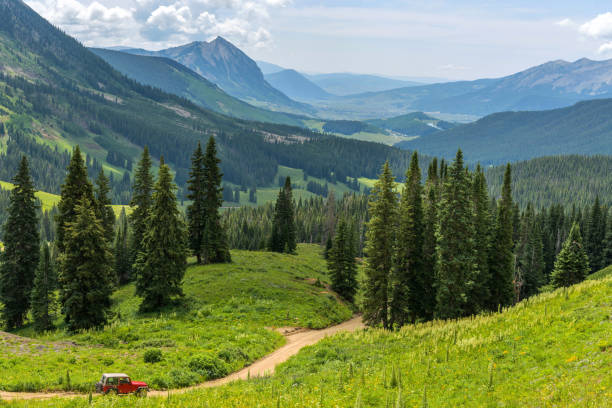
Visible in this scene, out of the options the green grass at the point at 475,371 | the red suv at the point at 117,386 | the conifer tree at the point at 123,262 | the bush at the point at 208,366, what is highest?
the green grass at the point at 475,371

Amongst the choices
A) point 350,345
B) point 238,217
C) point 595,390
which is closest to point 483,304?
point 350,345

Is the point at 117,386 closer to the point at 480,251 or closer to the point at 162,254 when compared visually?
the point at 162,254

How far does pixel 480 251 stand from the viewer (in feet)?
153

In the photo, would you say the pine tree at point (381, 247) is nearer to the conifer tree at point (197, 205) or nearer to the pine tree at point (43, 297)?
the conifer tree at point (197, 205)

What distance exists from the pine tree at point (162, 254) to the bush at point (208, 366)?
1724 cm

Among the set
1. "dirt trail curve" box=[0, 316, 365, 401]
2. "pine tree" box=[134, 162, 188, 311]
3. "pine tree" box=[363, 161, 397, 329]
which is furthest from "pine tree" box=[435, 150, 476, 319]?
"pine tree" box=[134, 162, 188, 311]

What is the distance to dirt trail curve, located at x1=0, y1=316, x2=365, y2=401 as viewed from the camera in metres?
22.2

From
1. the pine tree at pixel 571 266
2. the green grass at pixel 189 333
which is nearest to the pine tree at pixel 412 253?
the green grass at pixel 189 333

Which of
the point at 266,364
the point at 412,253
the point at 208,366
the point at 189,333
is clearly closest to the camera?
the point at 208,366

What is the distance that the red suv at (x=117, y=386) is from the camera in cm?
2214

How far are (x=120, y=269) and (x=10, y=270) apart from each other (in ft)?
67.0

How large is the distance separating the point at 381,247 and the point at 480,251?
12.6m

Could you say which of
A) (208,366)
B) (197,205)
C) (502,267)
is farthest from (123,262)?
(502,267)

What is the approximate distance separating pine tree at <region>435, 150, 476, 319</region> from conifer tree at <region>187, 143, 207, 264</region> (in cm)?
3649
